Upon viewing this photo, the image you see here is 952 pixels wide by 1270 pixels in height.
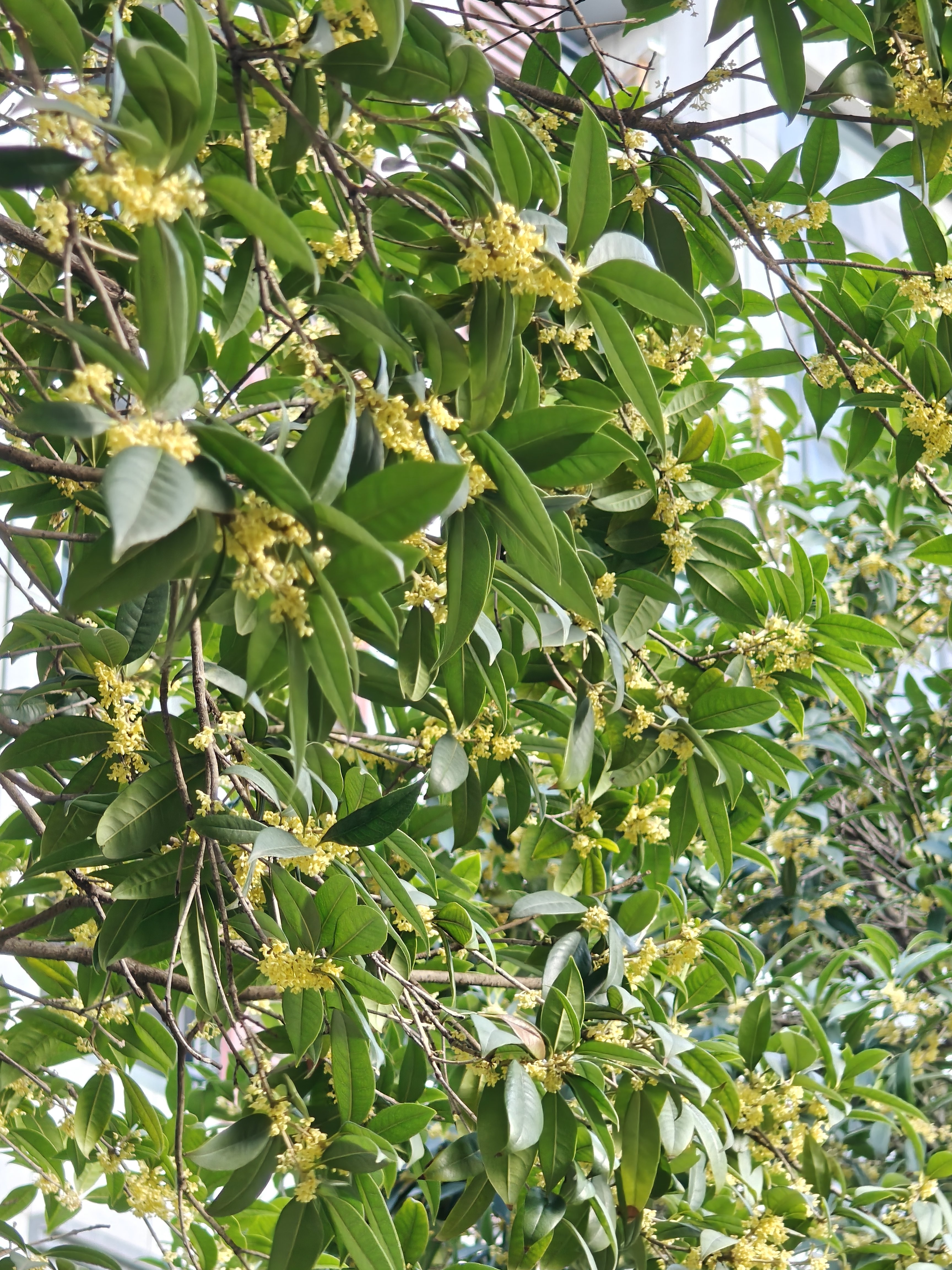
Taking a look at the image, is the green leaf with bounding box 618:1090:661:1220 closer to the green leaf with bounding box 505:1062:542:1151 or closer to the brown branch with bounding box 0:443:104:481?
the green leaf with bounding box 505:1062:542:1151

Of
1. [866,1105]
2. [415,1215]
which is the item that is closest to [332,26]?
[415,1215]

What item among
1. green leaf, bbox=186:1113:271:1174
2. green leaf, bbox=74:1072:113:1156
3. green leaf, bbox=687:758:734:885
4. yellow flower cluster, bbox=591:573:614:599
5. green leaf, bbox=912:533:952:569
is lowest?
green leaf, bbox=74:1072:113:1156

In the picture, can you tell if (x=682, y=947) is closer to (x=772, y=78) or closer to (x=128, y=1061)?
(x=128, y=1061)

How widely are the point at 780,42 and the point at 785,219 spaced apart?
0.25 meters

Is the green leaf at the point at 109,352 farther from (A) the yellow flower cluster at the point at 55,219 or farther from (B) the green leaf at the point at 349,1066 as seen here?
(B) the green leaf at the point at 349,1066

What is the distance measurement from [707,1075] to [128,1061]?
0.76m

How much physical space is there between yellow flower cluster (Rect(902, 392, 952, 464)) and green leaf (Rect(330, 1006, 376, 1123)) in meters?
0.90

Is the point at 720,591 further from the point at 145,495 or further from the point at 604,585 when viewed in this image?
the point at 145,495

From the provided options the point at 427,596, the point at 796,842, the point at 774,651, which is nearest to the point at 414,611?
the point at 427,596

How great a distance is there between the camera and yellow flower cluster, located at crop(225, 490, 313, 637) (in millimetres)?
632

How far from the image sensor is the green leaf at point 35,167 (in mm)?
590

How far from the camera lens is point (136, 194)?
0.62 metres

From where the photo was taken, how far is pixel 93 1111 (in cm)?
140

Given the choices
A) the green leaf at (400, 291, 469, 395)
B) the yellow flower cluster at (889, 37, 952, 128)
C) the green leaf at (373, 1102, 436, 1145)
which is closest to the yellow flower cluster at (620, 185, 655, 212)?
the yellow flower cluster at (889, 37, 952, 128)
